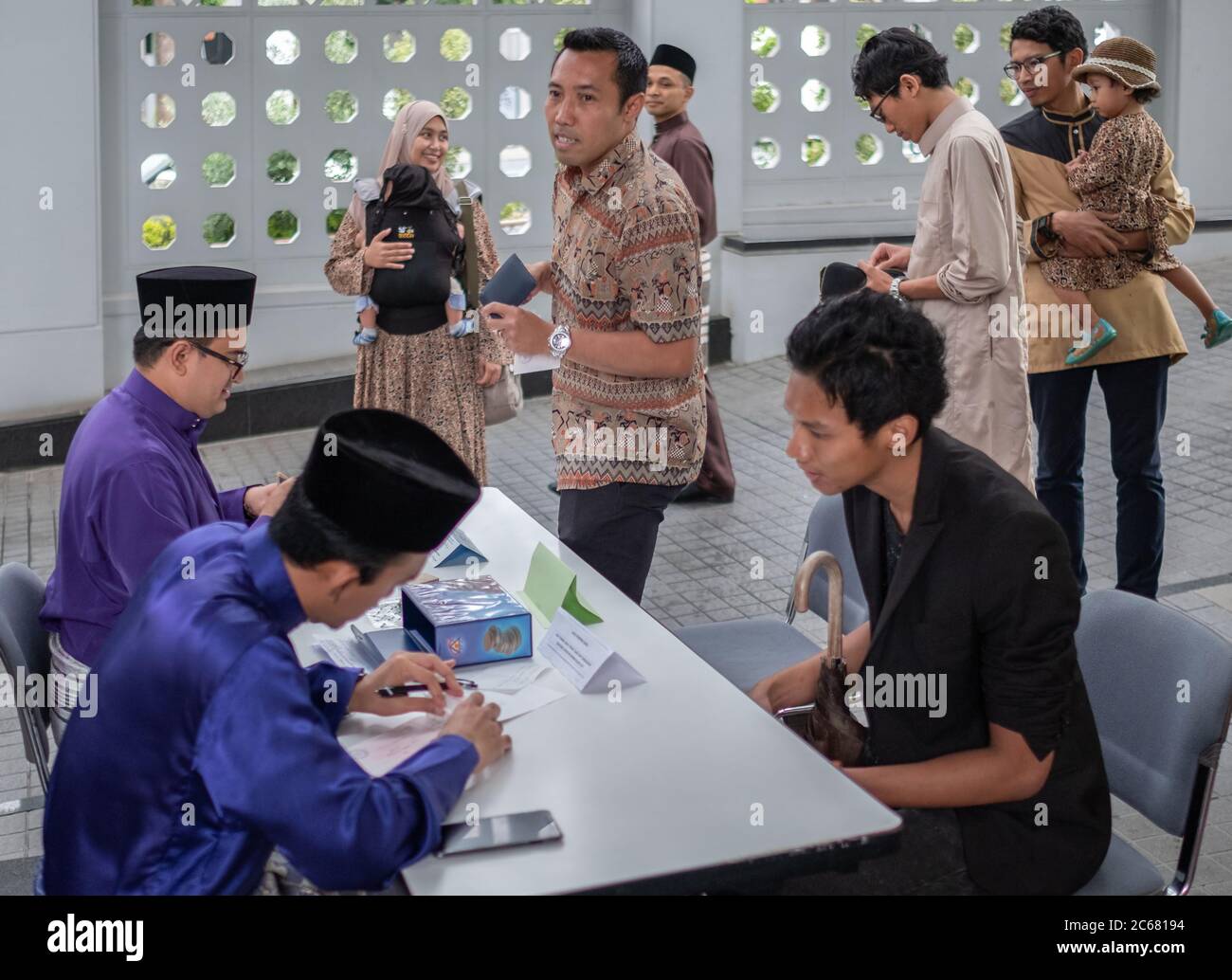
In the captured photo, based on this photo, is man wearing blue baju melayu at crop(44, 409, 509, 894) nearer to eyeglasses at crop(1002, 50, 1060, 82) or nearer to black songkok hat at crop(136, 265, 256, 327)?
black songkok hat at crop(136, 265, 256, 327)

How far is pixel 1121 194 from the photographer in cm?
486

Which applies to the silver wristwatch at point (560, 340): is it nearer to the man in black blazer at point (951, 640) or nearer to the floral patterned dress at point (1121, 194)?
the man in black blazer at point (951, 640)

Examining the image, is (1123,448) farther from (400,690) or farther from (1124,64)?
(400,690)

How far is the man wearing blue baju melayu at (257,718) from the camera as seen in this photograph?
2.17 metres

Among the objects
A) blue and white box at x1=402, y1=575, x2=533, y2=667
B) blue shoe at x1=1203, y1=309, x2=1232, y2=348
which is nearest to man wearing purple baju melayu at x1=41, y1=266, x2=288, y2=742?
blue and white box at x1=402, y1=575, x2=533, y2=667

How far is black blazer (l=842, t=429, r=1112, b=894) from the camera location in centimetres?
261

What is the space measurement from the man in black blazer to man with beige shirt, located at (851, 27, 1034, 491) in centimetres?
171

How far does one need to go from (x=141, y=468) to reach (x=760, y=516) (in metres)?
3.97

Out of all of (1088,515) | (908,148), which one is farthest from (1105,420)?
(908,148)

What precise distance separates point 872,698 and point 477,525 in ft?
4.72

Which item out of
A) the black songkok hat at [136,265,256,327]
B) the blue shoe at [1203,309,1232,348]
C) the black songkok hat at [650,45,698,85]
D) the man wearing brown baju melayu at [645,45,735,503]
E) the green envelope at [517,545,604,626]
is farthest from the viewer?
the black songkok hat at [650,45,698,85]

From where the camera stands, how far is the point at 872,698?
285 centimetres

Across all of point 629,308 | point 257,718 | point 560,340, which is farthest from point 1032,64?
point 257,718

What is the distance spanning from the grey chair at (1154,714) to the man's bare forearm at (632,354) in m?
1.18
